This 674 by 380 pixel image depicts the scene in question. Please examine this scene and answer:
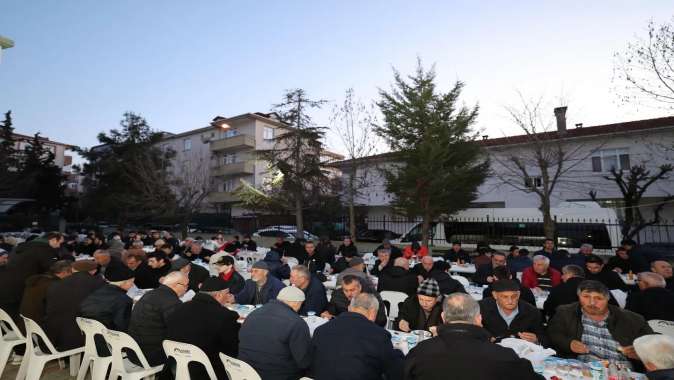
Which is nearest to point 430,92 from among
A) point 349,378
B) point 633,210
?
point 633,210

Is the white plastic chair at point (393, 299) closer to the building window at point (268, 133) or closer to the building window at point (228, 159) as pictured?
the building window at point (268, 133)

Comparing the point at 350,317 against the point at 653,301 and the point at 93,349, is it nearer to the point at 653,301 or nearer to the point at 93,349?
the point at 93,349

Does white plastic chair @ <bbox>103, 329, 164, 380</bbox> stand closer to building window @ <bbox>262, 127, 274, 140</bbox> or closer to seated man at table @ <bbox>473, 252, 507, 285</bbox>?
seated man at table @ <bbox>473, 252, 507, 285</bbox>

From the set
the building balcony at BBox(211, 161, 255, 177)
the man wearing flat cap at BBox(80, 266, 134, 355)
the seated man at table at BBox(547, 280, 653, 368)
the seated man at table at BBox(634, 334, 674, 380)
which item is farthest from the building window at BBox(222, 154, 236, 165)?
the seated man at table at BBox(634, 334, 674, 380)

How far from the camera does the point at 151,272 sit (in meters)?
7.68

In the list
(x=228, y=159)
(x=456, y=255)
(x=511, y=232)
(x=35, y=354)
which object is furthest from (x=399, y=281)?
(x=228, y=159)

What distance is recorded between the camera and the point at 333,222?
83.2ft

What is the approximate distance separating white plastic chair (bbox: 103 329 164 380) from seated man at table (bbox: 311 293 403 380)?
2.03 m

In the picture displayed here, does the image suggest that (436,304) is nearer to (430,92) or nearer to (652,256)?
(652,256)

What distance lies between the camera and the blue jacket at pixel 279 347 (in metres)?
3.13

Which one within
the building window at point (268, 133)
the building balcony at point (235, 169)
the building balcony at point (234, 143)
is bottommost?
the building balcony at point (235, 169)

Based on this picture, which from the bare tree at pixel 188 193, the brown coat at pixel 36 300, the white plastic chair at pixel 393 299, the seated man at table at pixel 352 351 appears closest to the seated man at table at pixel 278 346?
the seated man at table at pixel 352 351

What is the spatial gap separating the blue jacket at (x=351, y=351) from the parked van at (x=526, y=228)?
603 inches

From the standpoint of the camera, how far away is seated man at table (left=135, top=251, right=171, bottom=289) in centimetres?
758
